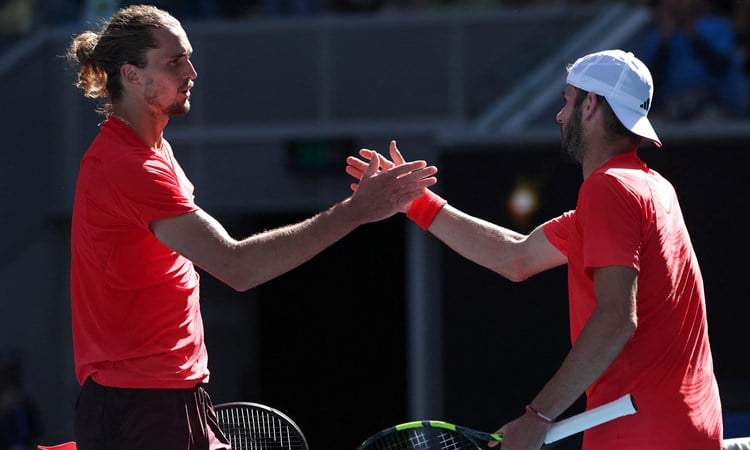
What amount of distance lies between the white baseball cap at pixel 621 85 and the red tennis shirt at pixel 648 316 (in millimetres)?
157

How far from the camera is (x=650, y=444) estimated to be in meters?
3.35

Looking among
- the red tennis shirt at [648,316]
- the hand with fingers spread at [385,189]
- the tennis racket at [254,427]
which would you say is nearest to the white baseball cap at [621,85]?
the red tennis shirt at [648,316]

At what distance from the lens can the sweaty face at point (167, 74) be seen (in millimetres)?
3668

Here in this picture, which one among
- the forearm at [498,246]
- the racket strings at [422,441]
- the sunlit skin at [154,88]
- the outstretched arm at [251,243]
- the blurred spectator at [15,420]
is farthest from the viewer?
the blurred spectator at [15,420]

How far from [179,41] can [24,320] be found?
27.3ft

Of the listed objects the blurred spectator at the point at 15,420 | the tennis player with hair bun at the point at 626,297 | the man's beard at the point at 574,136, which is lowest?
the blurred spectator at the point at 15,420

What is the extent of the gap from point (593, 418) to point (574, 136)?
81 cm

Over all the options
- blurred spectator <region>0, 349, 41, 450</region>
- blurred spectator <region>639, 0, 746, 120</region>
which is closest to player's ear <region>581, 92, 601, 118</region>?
blurred spectator <region>639, 0, 746, 120</region>

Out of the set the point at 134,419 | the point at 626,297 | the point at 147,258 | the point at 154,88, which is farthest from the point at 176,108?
the point at 626,297

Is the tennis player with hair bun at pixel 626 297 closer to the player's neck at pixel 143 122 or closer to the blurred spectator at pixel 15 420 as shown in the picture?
the player's neck at pixel 143 122

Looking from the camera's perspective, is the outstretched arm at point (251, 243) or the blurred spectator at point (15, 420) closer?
the outstretched arm at point (251, 243)

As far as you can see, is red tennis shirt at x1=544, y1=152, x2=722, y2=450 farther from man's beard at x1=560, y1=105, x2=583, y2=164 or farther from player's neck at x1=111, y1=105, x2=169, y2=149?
player's neck at x1=111, y1=105, x2=169, y2=149

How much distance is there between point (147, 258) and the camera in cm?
352

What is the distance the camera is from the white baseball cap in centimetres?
358
